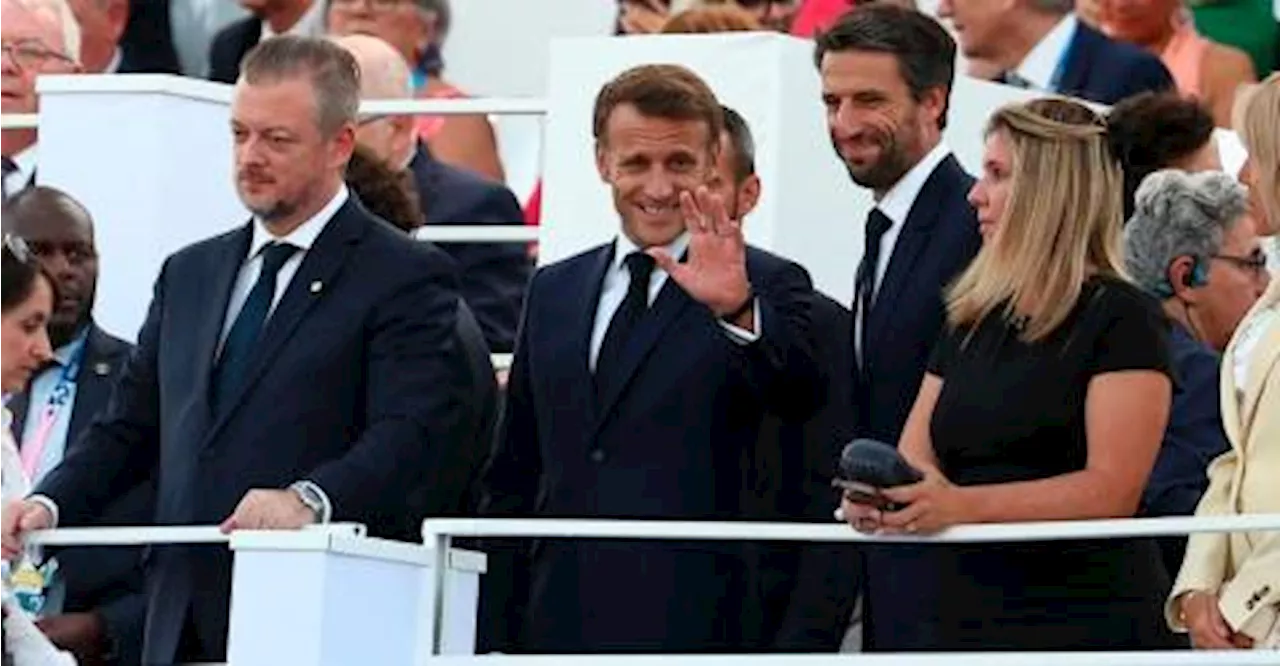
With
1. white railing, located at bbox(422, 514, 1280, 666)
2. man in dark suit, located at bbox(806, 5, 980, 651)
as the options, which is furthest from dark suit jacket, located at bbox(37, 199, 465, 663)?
man in dark suit, located at bbox(806, 5, 980, 651)

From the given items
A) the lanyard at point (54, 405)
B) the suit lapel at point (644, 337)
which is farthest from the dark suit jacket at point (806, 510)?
the lanyard at point (54, 405)

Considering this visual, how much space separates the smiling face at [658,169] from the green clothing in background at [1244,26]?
3.85 metres

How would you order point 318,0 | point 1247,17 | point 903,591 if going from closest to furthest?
point 903,591, point 1247,17, point 318,0

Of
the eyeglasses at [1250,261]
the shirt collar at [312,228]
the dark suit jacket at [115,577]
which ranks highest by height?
the eyeglasses at [1250,261]

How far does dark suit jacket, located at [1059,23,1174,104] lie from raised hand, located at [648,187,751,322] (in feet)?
9.25

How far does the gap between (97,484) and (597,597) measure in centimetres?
138

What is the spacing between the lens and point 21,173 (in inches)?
500

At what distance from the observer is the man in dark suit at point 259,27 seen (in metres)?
14.2

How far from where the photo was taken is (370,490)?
988 cm

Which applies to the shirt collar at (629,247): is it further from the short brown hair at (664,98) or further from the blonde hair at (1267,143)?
the blonde hair at (1267,143)

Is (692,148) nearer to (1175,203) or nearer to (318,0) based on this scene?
(1175,203)

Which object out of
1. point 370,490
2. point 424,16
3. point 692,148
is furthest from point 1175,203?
point 424,16

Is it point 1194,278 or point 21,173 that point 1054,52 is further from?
point 21,173

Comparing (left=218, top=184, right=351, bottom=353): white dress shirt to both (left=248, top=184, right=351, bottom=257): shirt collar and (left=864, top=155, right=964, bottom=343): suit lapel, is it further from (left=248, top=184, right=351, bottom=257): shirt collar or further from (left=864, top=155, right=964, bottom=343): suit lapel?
(left=864, top=155, right=964, bottom=343): suit lapel
